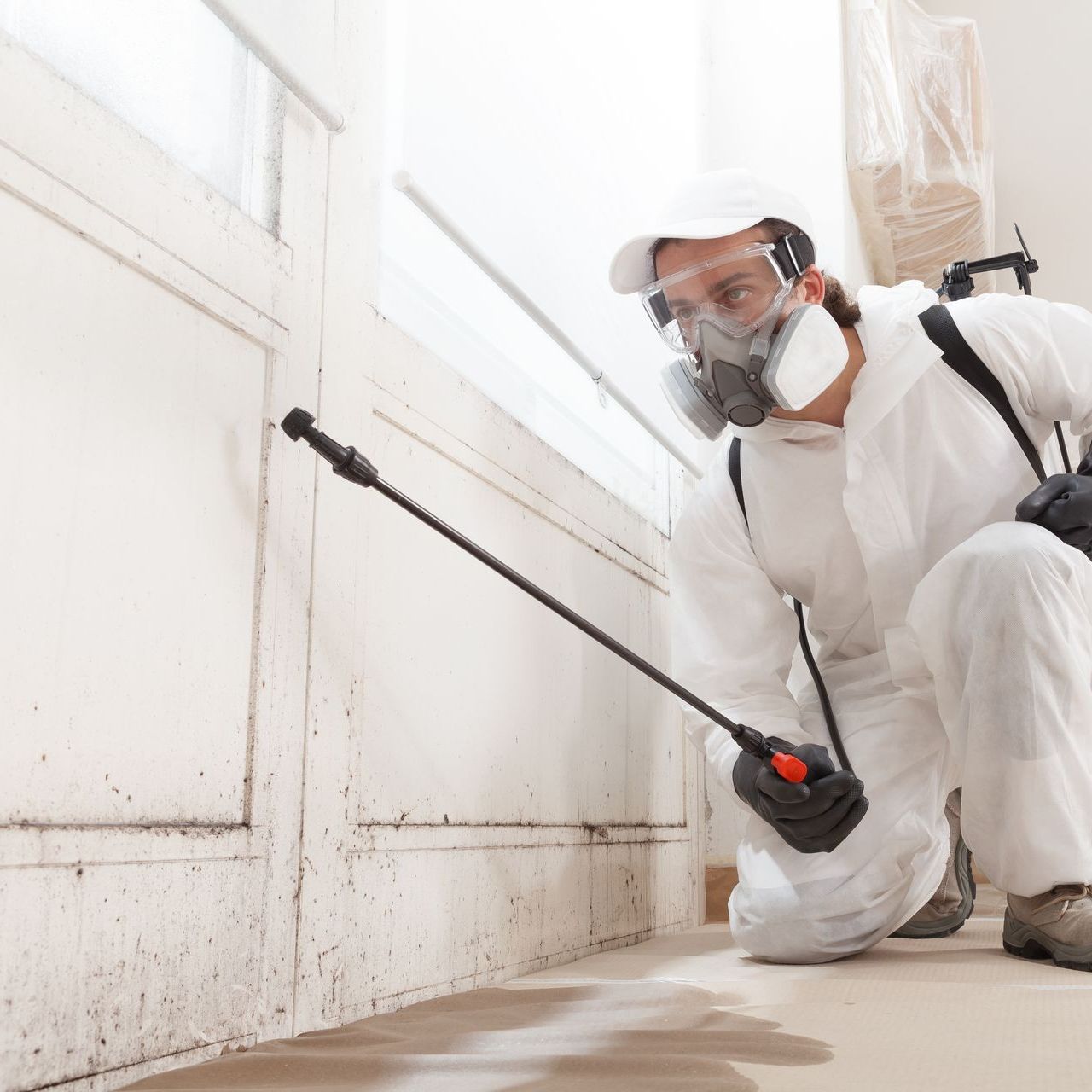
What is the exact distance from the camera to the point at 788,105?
2893 millimetres

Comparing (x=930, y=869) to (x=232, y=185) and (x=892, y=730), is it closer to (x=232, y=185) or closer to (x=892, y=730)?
(x=892, y=730)

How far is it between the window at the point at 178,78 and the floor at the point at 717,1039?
29.3 inches

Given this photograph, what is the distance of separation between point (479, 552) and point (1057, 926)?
2.89 ft

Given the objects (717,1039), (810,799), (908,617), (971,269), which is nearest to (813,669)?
(908,617)

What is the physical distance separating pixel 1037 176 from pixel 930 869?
3499 millimetres

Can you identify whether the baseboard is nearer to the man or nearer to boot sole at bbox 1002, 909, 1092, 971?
the man

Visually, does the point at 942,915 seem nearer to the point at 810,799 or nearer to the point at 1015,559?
the point at 810,799

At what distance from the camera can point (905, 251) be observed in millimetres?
3496

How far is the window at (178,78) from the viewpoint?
0.85m

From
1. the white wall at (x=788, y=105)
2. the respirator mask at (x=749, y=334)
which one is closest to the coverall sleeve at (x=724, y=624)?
the respirator mask at (x=749, y=334)

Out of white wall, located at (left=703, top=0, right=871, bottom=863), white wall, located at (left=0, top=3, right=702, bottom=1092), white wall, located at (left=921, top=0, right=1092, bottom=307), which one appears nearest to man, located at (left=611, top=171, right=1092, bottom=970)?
white wall, located at (left=0, top=3, right=702, bottom=1092)

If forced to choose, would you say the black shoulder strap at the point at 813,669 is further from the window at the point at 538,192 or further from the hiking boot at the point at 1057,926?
the hiking boot at the point at 1057,926

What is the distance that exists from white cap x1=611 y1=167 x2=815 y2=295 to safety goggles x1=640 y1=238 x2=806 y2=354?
4 cm

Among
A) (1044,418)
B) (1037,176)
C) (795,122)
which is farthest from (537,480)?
(1037,176)
